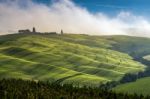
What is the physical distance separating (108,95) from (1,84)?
53.7 meters

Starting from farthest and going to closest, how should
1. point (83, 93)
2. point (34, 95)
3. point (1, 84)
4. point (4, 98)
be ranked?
point (83, 93) < point (1, 84) < point (34, 95) < point (4, 98)

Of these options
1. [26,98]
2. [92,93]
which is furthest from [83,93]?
[26,98]

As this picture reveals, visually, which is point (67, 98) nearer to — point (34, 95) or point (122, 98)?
point (34, 95)

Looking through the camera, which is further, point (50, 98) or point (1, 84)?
point (1, 84)

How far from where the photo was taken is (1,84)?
175m

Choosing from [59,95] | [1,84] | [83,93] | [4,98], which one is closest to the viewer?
[4,98]

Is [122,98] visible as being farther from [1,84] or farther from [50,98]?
[1,84]

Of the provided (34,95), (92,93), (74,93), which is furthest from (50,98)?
(92,93)

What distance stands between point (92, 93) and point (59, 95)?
30969 mm

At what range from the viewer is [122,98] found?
18200 cm

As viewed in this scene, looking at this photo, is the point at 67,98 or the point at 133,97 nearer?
the point at 67,98

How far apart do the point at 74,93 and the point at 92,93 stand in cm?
1514

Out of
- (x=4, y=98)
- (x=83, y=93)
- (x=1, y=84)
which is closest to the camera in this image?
(x=4, y=98)

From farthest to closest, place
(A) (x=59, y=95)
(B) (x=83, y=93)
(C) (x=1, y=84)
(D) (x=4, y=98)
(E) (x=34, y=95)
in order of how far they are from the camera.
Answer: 1. (B) (x=83, y=93)
2. (C) (x=1, y=84)
3. (A) (x=59, y=95)
4. (E) (x=34, y=95)
5. (D) (x=4, y=98)
